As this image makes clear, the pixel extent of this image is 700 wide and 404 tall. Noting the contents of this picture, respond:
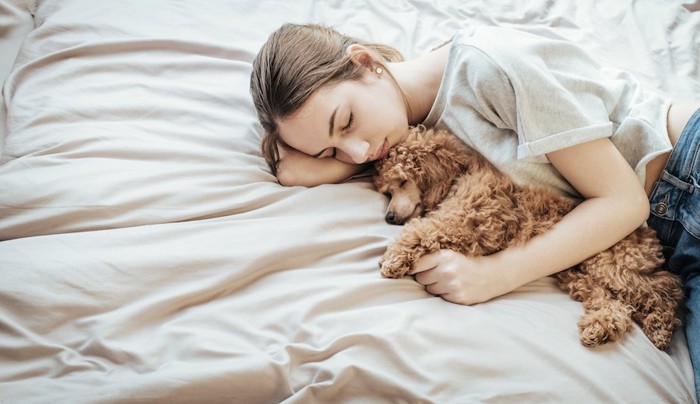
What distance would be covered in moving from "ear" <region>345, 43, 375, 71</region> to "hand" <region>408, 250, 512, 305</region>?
1.82 feet

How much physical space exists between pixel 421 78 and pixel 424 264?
58 cm

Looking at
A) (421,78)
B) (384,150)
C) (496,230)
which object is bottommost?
(496,230)

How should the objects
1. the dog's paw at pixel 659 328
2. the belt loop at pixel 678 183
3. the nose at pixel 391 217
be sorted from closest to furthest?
the dog's paw at pixel 659 328 < the belt loop at pixel 678 183 < the nose at pixel 391 217

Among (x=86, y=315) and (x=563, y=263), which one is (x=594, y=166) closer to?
(x=563, y=263)

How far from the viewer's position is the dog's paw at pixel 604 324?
1068 mm

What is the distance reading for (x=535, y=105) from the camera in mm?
1199

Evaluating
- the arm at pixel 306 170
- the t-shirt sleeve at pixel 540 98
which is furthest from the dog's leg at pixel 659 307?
the arm at pixel 306 170

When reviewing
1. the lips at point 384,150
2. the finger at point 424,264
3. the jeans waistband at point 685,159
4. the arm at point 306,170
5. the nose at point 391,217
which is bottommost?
the finger at point 424,264

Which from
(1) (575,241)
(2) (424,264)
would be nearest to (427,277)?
(2) (424,264)

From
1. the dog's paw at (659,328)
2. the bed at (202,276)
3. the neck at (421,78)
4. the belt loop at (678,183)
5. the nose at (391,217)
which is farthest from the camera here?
the neck at (421,78)

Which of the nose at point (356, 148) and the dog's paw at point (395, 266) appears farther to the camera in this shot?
the nose at point (356, 148)

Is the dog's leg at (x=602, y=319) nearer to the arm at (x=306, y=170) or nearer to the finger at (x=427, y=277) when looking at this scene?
the finger at (x=427, y=277)

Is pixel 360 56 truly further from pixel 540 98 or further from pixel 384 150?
pixel 540 98

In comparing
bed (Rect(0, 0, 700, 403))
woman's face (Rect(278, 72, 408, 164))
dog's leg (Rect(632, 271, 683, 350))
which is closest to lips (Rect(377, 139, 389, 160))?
woman's face (Rect(278, 72, 408, 164))
